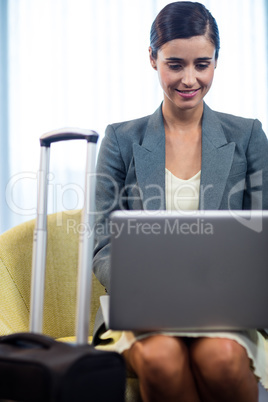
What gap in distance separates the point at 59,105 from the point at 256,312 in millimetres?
2430

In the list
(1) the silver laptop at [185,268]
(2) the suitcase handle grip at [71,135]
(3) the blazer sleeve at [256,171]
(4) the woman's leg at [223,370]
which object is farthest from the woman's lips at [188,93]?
(4) the woman's leg at [223,370]

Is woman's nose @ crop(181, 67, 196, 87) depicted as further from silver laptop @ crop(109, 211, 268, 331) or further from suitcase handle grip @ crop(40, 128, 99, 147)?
silver laptop @ crop(109, 211, 268, 331)

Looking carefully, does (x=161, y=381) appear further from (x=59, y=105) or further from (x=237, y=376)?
(x=59, y=105)

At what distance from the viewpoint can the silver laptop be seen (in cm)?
112

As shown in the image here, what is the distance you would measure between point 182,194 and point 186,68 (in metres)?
0.39

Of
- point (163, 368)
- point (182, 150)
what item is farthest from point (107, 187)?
point (163, 368)

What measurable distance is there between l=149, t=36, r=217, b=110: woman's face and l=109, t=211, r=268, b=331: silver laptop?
64 centimetres

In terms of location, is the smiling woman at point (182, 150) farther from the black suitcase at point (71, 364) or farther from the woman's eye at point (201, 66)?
the black suitcase at point (71, 364)

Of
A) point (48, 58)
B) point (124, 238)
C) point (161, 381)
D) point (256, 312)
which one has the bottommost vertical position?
point (161, 381)

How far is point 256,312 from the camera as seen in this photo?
1154 millimetres

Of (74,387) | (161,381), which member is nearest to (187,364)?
(161,381)

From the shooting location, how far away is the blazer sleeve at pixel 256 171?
163 cm

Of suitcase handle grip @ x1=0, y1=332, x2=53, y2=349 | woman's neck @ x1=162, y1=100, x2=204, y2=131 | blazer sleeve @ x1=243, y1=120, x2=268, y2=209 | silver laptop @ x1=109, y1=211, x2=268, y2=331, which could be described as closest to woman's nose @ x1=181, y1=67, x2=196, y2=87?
woman's neck @ x1=162, y1=100, x2=204, y2=131

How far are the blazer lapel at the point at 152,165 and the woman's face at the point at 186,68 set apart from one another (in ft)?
0.39
